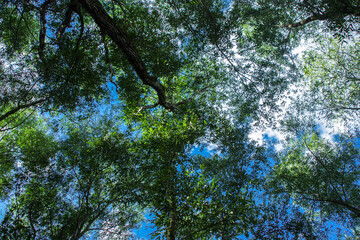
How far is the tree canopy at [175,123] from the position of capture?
252 inches

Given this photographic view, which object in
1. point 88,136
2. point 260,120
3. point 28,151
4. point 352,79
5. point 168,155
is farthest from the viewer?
point 352,79

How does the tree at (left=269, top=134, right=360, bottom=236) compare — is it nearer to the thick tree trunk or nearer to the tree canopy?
the tree canopy

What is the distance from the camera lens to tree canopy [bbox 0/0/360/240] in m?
6.39

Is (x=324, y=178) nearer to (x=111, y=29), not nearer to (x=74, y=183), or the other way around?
(x=111, y=29)

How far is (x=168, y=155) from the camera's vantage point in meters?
6.87

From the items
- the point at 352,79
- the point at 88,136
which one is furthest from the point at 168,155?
the point at 352,79

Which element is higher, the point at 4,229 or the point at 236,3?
the point at 236,3

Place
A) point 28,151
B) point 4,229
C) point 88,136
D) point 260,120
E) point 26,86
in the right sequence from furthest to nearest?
point 260,120, point 88,136, point 28,151, point 26,86, point 4,229

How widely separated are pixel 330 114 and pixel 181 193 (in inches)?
481

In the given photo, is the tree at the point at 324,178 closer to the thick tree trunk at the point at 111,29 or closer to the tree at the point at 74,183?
the tree at the point at 74,183

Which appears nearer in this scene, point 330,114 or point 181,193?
point 181,193

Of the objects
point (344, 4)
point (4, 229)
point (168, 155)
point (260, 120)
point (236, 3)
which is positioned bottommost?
point (4, 229)

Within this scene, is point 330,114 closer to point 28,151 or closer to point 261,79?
point 261,79

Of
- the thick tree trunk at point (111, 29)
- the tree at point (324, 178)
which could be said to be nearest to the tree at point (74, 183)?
the thick tree trunk at point (111, 29)
